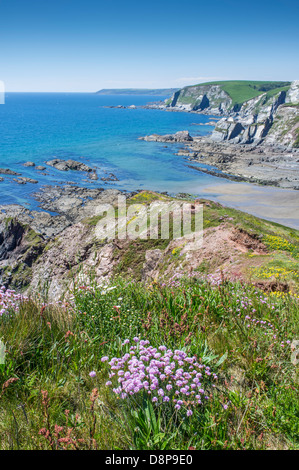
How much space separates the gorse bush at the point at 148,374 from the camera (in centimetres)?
254

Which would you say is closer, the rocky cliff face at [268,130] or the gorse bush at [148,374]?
the gorse bush at [148,374]

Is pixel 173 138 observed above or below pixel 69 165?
above

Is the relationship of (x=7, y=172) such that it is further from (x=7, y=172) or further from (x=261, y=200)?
(x=261, y=200)

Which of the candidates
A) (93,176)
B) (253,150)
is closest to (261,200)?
(93,176)

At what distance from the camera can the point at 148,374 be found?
2.74 meters

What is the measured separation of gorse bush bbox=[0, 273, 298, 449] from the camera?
100.0 inches

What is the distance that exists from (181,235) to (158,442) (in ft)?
39.1

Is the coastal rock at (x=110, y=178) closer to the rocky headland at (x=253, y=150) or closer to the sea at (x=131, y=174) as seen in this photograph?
the sea at (x=131, y=174)

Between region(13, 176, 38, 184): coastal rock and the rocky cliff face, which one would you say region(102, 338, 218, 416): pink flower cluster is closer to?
region(13, 176, 38, 184): coastal rock

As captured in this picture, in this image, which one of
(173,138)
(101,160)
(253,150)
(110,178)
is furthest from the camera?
(173,138)

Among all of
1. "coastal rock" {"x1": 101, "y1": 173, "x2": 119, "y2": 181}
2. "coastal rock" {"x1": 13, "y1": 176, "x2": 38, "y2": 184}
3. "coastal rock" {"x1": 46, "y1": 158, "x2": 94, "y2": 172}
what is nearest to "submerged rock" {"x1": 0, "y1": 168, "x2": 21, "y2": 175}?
"coastal rock" {"x1": 13, "y1": 176, "x2": 38, "y2": 184}

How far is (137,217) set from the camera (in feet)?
58.7

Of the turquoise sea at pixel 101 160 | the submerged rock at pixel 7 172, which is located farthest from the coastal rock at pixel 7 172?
the turquoise sea at pixel 101 160
